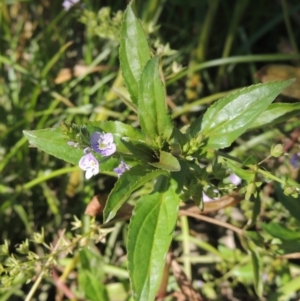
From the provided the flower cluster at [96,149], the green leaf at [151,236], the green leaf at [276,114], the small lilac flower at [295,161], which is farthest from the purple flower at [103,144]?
the small lilac flower at [295,161]

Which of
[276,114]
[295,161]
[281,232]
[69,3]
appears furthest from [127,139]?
[69,3]

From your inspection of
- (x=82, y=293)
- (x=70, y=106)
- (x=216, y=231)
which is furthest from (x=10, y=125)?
(x=216, y=231)

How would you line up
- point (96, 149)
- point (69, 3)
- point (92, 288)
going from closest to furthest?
point (96, 149) → point (92, 288) → point (69, 3)

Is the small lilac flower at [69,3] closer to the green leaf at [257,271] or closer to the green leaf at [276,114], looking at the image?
the green leaf at [276,114]

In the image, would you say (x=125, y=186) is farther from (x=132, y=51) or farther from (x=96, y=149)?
(x=132, y=51)

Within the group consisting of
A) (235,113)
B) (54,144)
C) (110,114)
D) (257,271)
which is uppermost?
(54,144)

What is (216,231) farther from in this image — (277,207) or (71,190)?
(71,190)
